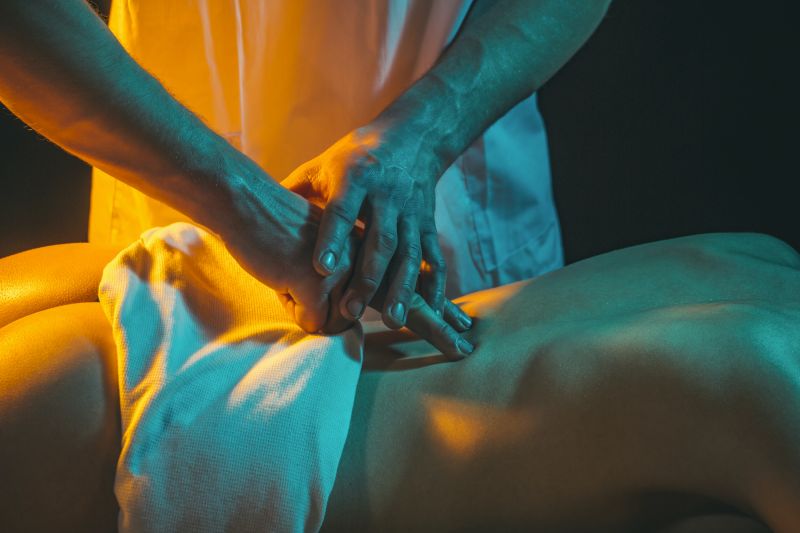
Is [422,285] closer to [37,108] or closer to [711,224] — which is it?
[37,108]

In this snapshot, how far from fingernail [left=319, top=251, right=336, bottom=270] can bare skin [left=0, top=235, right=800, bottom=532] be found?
0.38 ft

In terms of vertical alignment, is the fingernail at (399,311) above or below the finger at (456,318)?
above

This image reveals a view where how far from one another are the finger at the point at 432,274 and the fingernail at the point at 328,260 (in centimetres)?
12

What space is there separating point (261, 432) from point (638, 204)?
3.44 feet

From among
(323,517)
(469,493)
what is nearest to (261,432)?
(323,517)

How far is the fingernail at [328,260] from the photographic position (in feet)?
2.43

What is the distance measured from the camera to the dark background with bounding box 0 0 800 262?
1.36 meters

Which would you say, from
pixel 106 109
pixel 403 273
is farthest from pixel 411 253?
pixel 106 109

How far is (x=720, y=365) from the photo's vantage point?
24.4 inches

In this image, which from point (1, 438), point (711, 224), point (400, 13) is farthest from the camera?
point (711, 224)

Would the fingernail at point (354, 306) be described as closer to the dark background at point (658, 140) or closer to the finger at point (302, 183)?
the finger at point (302, 183)

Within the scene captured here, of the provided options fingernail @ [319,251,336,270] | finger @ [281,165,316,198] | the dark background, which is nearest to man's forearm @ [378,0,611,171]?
finger @ [281,165,316,198]

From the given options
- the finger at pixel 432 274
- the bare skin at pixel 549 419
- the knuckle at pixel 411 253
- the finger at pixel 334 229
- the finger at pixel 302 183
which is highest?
the finger at pixel 302 183

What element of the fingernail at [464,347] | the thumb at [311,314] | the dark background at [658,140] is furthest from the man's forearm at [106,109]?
the dark background at [658,140]
